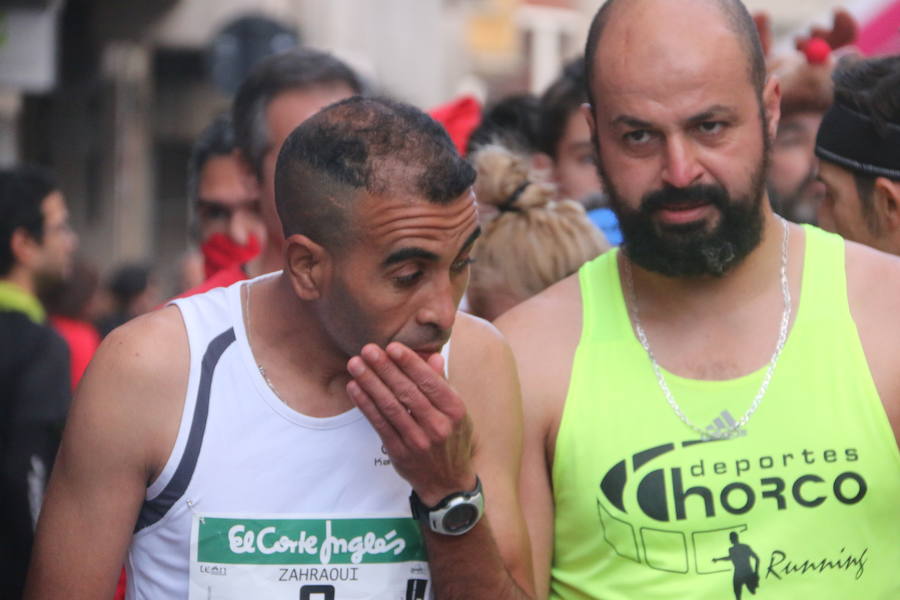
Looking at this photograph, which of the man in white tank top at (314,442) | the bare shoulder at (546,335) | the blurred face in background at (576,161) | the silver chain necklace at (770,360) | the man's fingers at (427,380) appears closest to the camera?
the man's fingers at (427,380)

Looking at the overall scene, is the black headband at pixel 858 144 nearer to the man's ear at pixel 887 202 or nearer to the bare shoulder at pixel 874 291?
the man's ear at pixel 887 202

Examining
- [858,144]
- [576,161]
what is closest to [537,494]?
[858,144]

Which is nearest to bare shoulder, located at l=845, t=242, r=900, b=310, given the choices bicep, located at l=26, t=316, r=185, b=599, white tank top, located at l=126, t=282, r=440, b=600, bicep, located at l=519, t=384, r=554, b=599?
bicep, located at l=519, t=384, r=554, b=599

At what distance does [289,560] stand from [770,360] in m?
1.13

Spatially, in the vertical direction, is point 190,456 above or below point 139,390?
below

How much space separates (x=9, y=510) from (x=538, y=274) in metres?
1.71

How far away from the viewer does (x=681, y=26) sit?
3080 millimetres

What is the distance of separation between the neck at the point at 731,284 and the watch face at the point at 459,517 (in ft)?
2.48

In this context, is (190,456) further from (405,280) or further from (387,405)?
(405,280)

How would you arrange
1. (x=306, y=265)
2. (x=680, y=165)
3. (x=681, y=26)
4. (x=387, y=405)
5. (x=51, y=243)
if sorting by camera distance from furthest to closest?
(x=51, y=243)
(x=681, y=26)
(x=680, y=165)
(x=306, y=265)
(x=387, y=405)

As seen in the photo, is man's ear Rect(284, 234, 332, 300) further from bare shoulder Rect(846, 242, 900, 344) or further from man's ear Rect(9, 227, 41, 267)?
man's ear Rect(9, 227, 41, 267)

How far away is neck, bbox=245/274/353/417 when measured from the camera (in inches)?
112

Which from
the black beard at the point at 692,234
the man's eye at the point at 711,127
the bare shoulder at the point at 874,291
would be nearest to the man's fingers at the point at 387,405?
the black beard at the point at 692,234

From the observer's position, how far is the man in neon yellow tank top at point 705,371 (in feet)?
9.44
